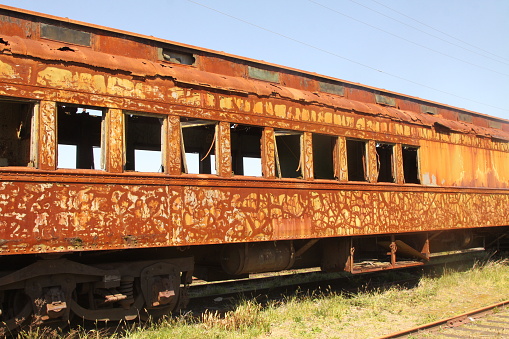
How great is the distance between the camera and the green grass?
5.85 meters

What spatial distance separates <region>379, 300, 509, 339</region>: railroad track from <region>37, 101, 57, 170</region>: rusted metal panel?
4.28 m

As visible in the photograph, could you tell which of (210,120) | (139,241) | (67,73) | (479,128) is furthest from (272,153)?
(479,128)

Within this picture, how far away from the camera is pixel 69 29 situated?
5805mm

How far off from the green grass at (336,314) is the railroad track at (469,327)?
0.28 meters

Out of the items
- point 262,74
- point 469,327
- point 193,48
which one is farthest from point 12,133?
point 469,327

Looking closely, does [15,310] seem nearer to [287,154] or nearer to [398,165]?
[287,154]

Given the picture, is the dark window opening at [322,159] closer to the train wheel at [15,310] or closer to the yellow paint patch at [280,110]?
the yellow paint patch at [280,110]

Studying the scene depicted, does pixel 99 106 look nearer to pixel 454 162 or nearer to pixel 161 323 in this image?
pixel 161 323

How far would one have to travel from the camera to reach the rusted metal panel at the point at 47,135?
5070 mm

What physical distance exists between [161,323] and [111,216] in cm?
158

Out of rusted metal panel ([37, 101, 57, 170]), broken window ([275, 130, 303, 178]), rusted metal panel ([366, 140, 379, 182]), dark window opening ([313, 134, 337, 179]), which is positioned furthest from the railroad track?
rusted metal panel ([37, 101, 57, 170])

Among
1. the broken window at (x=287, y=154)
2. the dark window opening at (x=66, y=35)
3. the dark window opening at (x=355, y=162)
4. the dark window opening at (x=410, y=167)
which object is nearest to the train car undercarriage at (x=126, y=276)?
the broken window at (x=287, y=154)

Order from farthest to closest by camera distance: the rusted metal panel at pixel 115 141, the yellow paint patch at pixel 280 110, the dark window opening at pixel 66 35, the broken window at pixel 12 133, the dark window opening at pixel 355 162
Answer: the dark window opening at pixel 355 162
the yellow paint patch at pixel 280 110
the broken window at pixel 12 133
the dark window opening at pixel 66 35
the rusted metal panel at pixel 115 141

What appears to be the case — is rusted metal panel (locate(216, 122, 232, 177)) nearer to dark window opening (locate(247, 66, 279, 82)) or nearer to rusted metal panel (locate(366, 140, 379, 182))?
dark window opening (locate(247, 66, 279, 82))
